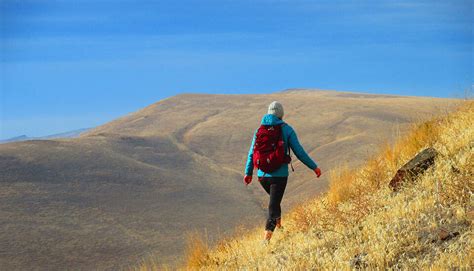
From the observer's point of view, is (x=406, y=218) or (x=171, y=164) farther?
(x=171, y=164)

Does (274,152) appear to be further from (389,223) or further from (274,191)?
(389,223)

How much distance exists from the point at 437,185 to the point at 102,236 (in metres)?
Result: 31.8

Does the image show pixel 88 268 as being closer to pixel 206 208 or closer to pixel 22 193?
pixel 206 208

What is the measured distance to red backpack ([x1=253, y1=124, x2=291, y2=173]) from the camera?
8.20 metres

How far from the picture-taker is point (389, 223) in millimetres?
6945

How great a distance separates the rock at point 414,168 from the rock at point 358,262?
8.37 ft

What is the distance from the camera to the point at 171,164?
67125 millimetres

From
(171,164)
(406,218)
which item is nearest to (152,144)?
(171,164)

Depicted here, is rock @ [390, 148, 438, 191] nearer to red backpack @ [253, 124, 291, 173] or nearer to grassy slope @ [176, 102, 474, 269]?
grassy slope @ [176, 102, 474, 269]

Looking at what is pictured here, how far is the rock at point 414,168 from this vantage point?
337 inches

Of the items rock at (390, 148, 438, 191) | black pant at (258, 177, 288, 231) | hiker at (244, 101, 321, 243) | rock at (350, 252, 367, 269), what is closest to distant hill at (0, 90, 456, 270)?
rock at (390, 148, 438, 191)

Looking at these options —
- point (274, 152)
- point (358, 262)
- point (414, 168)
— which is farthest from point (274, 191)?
point (358, 262)

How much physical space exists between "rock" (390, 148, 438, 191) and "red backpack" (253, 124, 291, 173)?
1.77 metres

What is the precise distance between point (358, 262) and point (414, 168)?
9.79 feet
